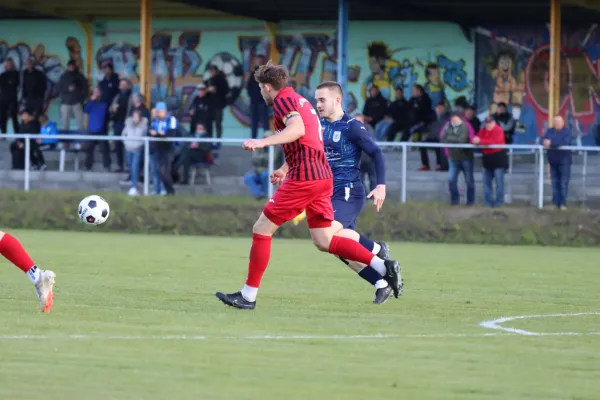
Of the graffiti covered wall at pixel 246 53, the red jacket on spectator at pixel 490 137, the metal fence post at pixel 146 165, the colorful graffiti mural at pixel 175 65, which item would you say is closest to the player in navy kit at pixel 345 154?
the red jacket on spectator at pixel 490 137

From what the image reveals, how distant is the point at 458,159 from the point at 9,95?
13827 millimetres

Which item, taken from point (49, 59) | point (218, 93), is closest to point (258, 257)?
point (218, 93)

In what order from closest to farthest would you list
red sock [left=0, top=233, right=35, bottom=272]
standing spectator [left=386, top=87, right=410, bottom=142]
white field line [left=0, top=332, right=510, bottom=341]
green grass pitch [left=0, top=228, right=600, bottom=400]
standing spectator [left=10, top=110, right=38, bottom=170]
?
green grass pitch [left=0, top=228, right=600, bottom=400] < white field line [left=0, top=332, right=510, bottom=341] < red sock [left=0, top=233, right=35, bottom=272] < standing spectator [left=10, top=110, right=38, bottom=170] < standing spectator [left=386, top=87, right=410, bottom=142]

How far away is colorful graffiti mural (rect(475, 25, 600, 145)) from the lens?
107 ft

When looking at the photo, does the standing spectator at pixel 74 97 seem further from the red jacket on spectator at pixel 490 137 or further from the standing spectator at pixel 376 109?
the red jacket on spectator at pixel 490 137

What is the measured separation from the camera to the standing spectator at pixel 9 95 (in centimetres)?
3269

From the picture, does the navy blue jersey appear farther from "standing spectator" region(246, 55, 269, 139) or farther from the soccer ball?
"standing spectator" region(246, 55, 269, 139)

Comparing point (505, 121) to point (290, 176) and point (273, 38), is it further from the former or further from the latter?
point (290, 176)

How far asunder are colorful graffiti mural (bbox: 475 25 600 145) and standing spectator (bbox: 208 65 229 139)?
6.37m

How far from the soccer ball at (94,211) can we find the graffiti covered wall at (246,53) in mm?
18986

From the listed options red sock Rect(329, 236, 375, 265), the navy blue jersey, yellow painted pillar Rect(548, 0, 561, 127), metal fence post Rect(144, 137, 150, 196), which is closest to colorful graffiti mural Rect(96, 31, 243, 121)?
yellow painted pillar Rect(548, 0, 561, 127)

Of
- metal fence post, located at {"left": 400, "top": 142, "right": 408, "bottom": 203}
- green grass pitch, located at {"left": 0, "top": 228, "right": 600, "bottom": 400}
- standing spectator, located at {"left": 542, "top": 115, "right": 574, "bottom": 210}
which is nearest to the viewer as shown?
green grass pitch, located at {"left": 0, "top": 228, "right": 600, "bottom": 400}

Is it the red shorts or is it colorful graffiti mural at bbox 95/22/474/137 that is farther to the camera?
→ colorful graffiti mural at bbox 95/22/474/137

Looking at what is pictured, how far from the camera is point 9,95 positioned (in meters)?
32.7
